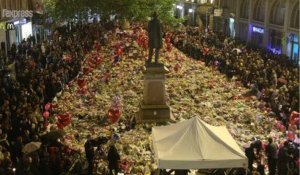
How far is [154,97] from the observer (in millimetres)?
17438

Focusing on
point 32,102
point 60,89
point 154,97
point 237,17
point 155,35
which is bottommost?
point 60,89

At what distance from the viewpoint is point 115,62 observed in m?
28.6

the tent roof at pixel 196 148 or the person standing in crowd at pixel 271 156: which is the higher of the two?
the tent roof at pixel 196 148

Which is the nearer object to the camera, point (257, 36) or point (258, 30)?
point (258, 30)

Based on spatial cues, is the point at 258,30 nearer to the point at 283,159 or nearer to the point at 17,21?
the point at 17,21

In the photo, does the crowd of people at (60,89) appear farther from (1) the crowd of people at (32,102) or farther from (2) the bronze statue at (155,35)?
(2) the bronze statue at (155,35)

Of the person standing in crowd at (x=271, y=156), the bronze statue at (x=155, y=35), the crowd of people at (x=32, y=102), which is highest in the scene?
the bronze statue at (x=155, y=35)

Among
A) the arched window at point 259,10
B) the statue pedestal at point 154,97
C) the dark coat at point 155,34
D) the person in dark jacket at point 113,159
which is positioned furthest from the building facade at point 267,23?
the person in dark jacket at point 113,159

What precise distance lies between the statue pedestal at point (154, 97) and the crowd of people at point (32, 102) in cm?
366

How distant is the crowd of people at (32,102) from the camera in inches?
467

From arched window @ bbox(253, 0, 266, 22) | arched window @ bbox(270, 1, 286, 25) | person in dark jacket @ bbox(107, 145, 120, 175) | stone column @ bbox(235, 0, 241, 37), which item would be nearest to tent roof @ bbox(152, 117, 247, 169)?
person in dark jacket @ bbox(107, 145, 120, 175)

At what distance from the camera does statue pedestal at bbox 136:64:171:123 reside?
676 inches

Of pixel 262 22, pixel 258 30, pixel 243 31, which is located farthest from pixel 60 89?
pixel 243 31

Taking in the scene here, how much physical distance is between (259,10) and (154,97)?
31648mm
